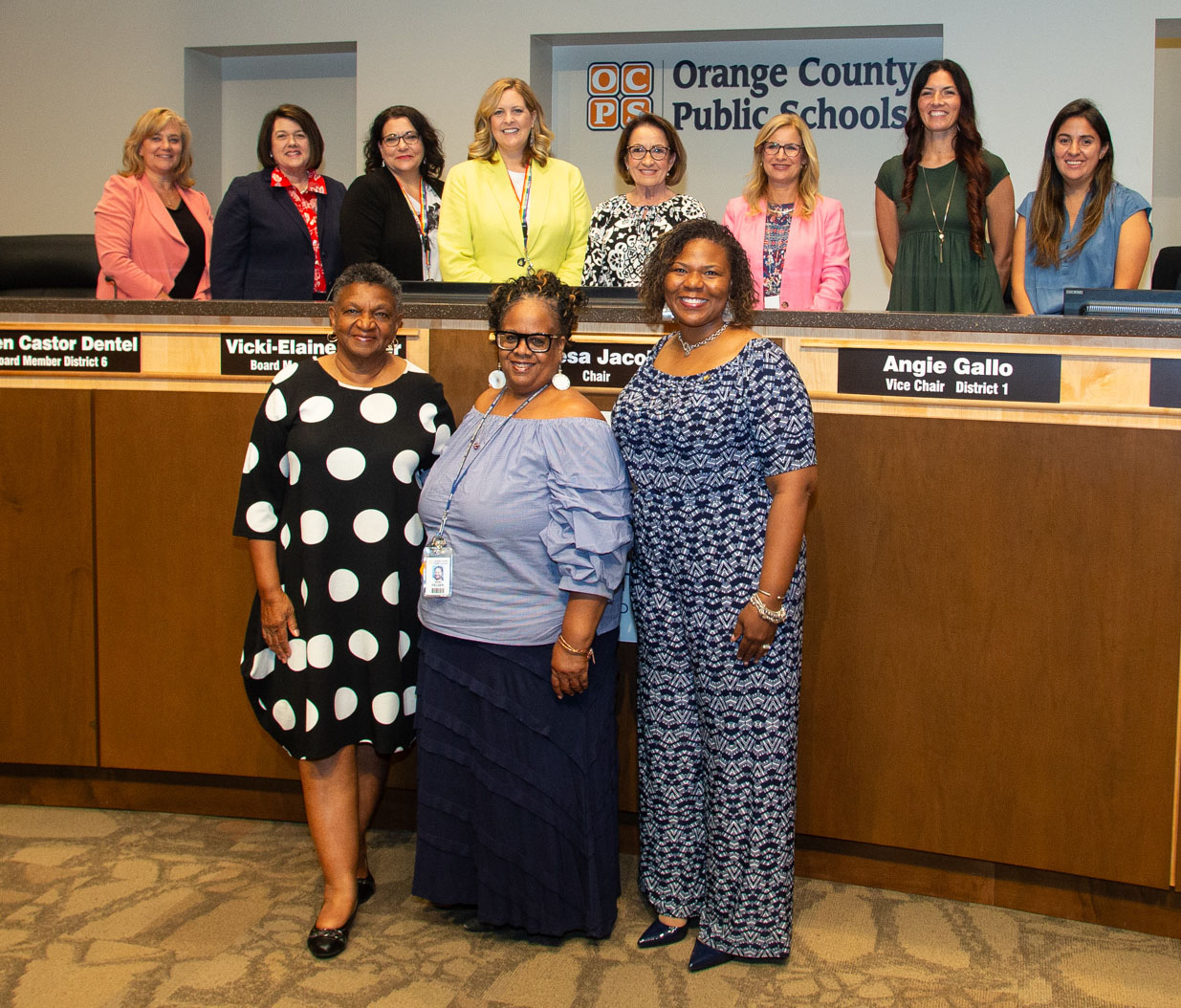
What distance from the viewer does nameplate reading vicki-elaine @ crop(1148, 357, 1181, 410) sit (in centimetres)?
257

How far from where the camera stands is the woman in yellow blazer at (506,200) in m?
3.61

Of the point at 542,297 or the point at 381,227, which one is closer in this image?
the point at 542,297

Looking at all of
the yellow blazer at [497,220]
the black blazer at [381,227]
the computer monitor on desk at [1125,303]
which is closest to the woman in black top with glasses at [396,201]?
the black blazer at [381,227]

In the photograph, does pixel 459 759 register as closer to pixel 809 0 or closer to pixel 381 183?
pixel 381 183

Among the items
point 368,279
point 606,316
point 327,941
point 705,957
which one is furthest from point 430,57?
point 705,957

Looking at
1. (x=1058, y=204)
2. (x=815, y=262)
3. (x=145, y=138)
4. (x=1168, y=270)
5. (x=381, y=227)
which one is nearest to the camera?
(x=1058, y=204)

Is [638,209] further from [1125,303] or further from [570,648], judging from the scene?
[570,648]

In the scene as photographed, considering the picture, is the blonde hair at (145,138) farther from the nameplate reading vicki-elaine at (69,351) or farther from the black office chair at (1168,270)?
the black office chair at (1168,270)

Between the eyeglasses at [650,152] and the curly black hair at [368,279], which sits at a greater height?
the eyeglasses at [650,152]

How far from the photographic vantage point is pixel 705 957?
2.58 meters

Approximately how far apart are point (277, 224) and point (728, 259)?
6.95ft

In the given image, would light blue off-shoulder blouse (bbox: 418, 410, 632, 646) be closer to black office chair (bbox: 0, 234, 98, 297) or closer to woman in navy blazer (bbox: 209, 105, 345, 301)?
woman in navy blazer (bbox: 209, 105, 345, 301)

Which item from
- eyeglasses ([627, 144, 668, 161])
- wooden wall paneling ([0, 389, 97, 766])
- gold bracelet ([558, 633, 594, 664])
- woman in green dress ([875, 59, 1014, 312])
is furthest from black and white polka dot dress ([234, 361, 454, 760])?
woman in green dress ([875, 59, 1014, 312])

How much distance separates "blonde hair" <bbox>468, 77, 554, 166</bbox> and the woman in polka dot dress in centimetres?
111
